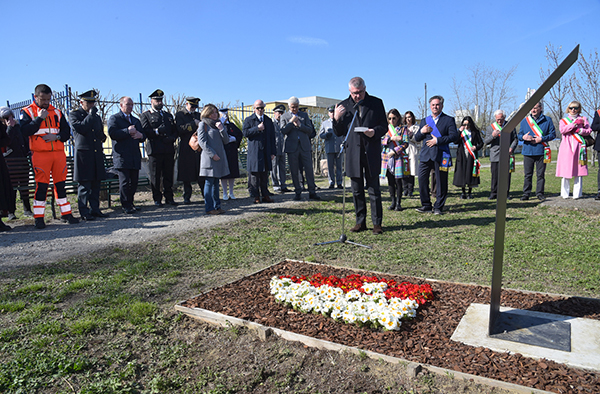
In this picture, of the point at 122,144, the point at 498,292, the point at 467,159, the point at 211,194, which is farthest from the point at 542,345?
the point at 467,159

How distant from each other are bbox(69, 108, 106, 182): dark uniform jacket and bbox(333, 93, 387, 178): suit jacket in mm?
4754

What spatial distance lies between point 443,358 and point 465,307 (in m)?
0.94

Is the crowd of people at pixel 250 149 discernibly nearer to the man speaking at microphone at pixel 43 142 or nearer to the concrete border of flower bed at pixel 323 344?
the man speaking at microphone at pixel 43 142

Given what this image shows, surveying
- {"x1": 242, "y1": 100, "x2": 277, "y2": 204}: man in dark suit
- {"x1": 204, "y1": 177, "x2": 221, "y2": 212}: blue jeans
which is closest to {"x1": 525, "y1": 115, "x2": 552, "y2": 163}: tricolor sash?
{"x1": 242, "y1": 100, "x2": 277, "y2": 204}: man in dark suit

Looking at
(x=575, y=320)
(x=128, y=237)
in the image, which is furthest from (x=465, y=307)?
(x=128, y=237)

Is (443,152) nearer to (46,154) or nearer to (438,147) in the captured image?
(438,147)

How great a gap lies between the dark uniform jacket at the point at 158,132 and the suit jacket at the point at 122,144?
614 mm

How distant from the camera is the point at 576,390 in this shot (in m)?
2.37

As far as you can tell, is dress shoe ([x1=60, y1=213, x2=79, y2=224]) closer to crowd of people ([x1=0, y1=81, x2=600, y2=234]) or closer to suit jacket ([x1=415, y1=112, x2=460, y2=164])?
crowd of people ([x1=0, y1=81, x2=600, y2=234])

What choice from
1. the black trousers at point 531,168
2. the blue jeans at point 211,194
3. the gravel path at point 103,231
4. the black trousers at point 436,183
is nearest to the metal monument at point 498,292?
the gravel path at point 103,231

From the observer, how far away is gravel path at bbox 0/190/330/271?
5.73m

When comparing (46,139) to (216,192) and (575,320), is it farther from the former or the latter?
(575,320)

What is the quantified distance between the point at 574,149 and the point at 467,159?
222 cm

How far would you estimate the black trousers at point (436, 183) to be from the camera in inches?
324
